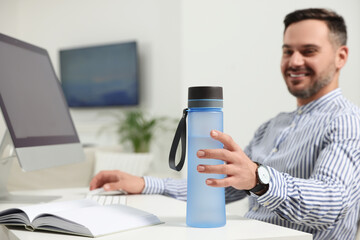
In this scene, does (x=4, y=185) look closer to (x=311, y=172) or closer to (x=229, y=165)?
(x=229, y=165)

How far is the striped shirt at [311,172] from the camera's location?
0.93 metres

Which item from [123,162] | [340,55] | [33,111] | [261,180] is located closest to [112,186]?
[33,111]

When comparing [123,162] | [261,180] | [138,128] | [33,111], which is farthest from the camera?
[138,128]

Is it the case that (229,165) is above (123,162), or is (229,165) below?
above

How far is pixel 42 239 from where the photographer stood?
27.8 inches

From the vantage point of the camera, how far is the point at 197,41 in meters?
3.75

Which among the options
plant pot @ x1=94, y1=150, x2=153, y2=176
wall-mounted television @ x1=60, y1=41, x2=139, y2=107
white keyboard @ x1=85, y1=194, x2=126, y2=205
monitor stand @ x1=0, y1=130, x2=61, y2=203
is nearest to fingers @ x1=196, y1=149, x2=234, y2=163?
white keyboard @ x1=85, y1=194, x2=126, y2=205

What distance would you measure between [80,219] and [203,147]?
0.27 m

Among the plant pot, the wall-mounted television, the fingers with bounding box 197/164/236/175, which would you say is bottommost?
the plant pot

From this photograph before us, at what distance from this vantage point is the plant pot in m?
2.97

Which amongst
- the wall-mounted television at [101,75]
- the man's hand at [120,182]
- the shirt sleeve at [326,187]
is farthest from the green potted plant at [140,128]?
the shirt sleeve at [326,187]

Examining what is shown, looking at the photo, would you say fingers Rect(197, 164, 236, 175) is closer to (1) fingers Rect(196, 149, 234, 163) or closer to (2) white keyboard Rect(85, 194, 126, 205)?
(1) fingers Rect(196, 149, 234, 163)

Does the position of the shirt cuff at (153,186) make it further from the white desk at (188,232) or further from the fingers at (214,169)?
the fingers at (214,169)

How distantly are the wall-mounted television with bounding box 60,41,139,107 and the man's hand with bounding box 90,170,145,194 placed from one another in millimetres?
3683
